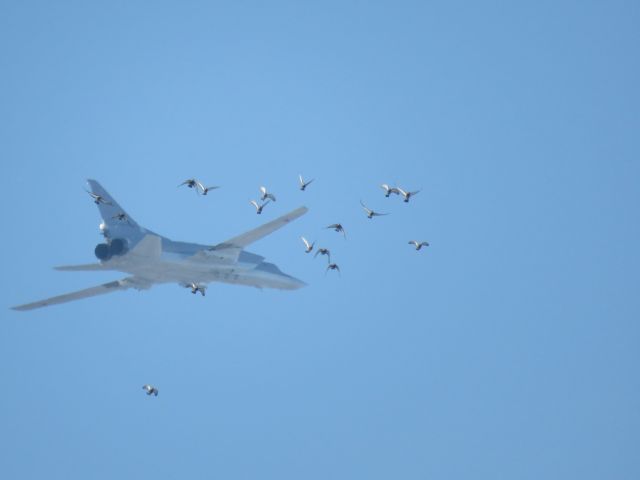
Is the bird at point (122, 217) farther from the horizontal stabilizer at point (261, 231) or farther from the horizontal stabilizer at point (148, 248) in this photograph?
the horizontal stabilizer at point (261, 231)

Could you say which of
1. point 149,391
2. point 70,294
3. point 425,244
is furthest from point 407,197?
point 70,294

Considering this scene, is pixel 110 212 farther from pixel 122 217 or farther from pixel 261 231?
pixel 261 231

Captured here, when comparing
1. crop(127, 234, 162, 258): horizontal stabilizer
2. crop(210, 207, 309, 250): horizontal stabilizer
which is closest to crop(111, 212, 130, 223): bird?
crop(127, 234, 162, 258): horizontal stabilizer

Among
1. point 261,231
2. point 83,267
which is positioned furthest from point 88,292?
point 261,231

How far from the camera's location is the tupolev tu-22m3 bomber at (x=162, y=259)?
209 ft

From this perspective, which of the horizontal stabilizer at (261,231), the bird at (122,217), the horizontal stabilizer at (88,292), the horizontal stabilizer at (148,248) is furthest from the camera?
the horizontal stabilizer at (88,292)

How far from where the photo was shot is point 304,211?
6141cm

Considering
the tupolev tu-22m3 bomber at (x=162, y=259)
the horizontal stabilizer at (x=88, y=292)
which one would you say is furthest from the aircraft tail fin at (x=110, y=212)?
the horizontal stabilizer at (x=88, y=292)

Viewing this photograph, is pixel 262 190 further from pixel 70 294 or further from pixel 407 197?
pixel 70 294

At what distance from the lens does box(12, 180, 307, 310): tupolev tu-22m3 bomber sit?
6384 cm

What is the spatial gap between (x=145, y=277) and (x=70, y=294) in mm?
6868

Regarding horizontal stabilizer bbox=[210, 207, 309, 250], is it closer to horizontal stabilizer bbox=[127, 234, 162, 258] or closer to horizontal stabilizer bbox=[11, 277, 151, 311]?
horizontal stabilizer bbox=[127, 234, 162, 258]

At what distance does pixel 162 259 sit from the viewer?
65.1 meters

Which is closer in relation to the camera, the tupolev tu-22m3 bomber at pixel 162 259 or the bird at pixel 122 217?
the bird at pixel 122 217
